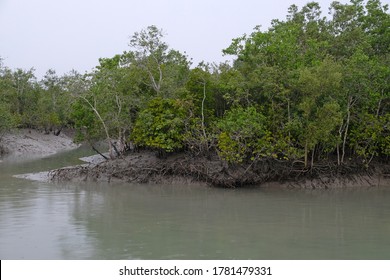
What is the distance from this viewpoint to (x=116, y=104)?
20375mm

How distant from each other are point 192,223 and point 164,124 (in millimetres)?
7475

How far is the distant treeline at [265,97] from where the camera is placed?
1628cm

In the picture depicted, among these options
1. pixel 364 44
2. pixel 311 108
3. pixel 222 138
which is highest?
pixel 364 44

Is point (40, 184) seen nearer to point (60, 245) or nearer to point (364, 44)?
point (60, 245)

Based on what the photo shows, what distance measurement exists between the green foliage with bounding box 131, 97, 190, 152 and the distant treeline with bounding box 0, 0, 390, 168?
0.04m

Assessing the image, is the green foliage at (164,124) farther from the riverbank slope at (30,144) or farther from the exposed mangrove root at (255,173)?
the riverbank slope at (30,144)

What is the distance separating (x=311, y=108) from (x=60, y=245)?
10.5 metres

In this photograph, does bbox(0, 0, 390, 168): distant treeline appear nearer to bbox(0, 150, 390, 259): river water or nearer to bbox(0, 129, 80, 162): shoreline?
bbox(0, 150, 390, 259): river water

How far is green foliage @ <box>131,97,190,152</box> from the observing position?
17938 millimetres

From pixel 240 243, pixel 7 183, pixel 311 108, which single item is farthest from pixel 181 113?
pixel 240 243

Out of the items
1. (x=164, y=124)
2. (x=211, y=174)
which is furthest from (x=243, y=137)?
(x=164, y=124)

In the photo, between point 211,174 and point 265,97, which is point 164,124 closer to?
point 211,174

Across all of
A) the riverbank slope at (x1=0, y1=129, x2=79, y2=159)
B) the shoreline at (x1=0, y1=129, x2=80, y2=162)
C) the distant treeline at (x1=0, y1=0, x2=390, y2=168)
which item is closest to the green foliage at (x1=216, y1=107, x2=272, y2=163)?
the distant treeline at (x1=0, y1=0, x2=390, y2=168)

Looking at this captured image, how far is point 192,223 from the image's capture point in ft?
36.0
